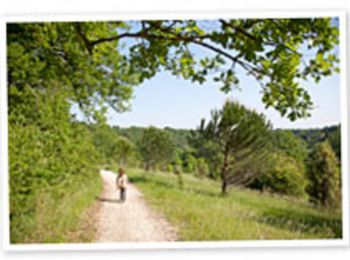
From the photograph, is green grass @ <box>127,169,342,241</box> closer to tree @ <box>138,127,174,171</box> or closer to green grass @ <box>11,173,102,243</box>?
tree @ <box>138,127,174,171</box>

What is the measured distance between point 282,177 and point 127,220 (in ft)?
3.10

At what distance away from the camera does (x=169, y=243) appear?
308cm

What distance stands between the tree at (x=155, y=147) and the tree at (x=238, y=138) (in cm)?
22

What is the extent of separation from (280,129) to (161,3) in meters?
1.00

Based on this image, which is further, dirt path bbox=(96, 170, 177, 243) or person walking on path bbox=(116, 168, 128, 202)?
person walking on path bbox=(116, 168, 128, 202)

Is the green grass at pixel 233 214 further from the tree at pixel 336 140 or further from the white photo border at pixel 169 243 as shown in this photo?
the tree at pixel 336 140

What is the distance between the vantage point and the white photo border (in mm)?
3027

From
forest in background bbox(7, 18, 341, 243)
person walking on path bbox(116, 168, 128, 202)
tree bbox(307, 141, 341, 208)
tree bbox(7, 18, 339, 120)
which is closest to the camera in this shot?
tree bbox(7, 18, 339, 120)

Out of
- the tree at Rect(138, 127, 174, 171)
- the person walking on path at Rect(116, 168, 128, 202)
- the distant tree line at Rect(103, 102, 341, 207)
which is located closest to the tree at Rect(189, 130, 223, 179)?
the distant tree line at Rect(103, 102, 341, 207)

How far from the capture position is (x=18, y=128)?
3.15m

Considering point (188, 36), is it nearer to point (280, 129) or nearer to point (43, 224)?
point (280, 129)

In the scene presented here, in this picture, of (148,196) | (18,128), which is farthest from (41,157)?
(148,196)

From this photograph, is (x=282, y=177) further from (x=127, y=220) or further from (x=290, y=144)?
(x=127, y=220)

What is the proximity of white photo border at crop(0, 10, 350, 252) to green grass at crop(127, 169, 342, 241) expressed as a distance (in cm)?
4
